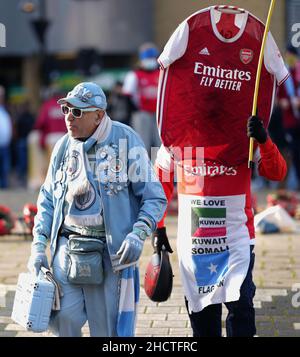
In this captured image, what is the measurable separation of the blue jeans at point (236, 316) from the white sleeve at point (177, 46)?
116cm

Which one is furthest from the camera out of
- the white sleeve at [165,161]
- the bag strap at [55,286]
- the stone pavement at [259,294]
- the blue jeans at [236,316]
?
the stone pavement at [259,294]

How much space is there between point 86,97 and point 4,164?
44.5 ft

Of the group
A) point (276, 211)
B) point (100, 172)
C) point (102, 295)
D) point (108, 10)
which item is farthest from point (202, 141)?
point (108, 10)

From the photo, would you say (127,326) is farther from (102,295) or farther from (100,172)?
(100,172)

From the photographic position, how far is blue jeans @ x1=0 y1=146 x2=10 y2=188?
18.5m

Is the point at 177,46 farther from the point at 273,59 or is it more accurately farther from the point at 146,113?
the point at 146,113

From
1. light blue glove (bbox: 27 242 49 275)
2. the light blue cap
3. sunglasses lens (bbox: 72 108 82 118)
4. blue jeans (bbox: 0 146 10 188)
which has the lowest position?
blue jeans (bbox: 0 146 10 188)

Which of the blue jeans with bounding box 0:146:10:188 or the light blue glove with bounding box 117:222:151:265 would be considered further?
the blue jeans with bounding box 0:146:10:188

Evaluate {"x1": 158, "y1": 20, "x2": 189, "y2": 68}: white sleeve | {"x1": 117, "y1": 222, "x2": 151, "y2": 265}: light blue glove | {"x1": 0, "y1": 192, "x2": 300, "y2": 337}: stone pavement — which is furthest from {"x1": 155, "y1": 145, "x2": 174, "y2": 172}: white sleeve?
{"x1": 0, "y1": 192, "x2": 300, "y2": 337}: stone pavement

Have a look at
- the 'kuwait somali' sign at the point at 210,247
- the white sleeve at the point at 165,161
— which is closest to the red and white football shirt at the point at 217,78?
the white sleeve at the point at 165,161

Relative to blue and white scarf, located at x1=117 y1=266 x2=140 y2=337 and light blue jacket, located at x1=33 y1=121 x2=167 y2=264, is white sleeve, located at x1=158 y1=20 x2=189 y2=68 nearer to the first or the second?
light blue jacket, located at x1=33 y1=121 x2=167 y2=264

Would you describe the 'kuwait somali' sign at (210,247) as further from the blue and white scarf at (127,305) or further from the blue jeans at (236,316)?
the blue and white scarf at (127,305)

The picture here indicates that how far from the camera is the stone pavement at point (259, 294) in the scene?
6.88 metres
